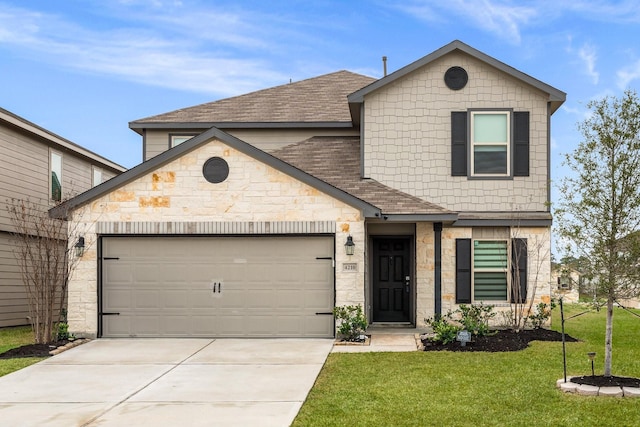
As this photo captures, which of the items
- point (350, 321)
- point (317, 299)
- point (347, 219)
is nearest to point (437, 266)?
point (347, 219)

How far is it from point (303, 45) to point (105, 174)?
32.3ft

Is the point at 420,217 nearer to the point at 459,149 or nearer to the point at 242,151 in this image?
the point at 459,149

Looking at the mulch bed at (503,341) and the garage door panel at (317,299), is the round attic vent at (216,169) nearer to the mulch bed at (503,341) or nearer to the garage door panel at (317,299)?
the garage door panel at (317,299)

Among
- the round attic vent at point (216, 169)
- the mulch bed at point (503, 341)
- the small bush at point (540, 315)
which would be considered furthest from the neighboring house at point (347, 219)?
the mulch bed at point (503, 341)

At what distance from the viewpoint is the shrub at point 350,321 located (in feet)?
47.5

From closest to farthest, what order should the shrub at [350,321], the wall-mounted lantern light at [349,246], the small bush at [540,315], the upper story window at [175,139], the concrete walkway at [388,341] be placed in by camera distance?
1. the concrete walkway at [388,341]
2. the shrub at [350,321]
3. the wall-mounted lantern light at [349,246]
4. the small bush at [540,315]
5. the upper story window at [175,139]

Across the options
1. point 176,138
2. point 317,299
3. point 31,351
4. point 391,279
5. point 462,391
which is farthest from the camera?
point 176,138

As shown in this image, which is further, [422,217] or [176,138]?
[176,138]

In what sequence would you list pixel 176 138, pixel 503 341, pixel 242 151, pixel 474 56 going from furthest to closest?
pixel 176 138
pixel 474 56
pixel 242 151
pixel 503 341

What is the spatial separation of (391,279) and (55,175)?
11180mm

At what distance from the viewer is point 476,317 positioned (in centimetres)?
Answer: 1539

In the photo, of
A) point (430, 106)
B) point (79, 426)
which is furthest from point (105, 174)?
point (79, 426)

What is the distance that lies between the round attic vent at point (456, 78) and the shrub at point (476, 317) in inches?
196

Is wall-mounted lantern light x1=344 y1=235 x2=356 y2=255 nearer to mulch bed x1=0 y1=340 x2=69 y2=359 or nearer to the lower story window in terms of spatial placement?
the lower story window
